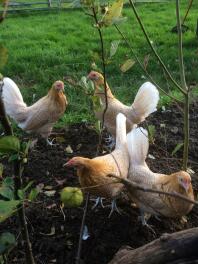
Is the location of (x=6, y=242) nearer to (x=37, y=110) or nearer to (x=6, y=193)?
(x=6, y=193)

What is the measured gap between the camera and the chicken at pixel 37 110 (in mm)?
4586

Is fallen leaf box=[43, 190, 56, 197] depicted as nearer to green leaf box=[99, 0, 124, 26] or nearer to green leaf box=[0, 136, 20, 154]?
green leaf box=[99, 0, 124, 26]

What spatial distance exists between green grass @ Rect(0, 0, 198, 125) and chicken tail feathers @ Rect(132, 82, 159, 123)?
33.2 inches

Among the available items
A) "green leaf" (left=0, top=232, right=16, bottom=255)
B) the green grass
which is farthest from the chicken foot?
the green grass

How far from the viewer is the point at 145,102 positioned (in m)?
4.37

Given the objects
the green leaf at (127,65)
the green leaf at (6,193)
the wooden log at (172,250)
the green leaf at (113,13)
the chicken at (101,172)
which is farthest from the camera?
the chicken at (101,172)

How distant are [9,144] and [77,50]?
22.7 ft

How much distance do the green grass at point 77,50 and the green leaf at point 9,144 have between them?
11.6ft

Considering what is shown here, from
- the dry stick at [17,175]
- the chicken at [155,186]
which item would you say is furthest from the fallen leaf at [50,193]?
the dry stick at [17,175]

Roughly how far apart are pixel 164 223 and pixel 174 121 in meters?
1.99

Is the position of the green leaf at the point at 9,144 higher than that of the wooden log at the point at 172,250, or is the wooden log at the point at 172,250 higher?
the green leaf at the point at 9,144

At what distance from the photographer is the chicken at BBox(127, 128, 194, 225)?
298cm

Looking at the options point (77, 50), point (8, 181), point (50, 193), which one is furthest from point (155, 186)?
point (77, 50)

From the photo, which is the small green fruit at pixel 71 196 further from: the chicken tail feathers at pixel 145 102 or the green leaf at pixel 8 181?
the chicken tail feathers at pixel 145 102
